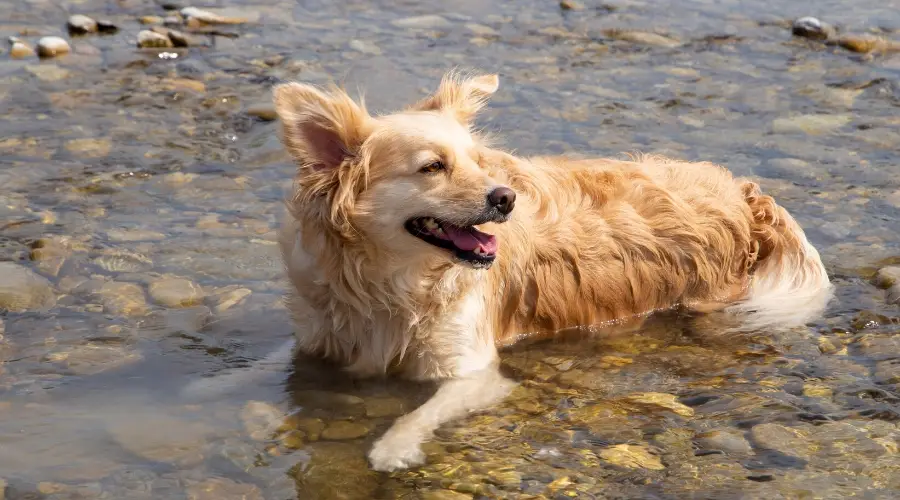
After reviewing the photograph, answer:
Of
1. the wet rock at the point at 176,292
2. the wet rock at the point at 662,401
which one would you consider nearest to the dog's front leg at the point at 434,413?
the wet rock at the point at 662,401

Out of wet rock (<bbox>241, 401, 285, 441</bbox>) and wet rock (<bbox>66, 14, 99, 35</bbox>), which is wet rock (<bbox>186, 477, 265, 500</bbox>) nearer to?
wet rock (<bbox>241, 401, 285, 441</bbox>)

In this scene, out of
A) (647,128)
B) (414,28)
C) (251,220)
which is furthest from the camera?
(414,28)

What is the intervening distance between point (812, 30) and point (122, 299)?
24.7 feet

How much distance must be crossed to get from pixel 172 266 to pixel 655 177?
274cm

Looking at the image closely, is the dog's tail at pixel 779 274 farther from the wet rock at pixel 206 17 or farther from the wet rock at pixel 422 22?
the wet rock at pixel 206 17

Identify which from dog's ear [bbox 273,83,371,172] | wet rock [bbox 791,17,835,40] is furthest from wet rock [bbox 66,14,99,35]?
wet rock [bbox 791,17,835,40]

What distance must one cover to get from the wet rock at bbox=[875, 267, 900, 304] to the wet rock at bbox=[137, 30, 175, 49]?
6459mm

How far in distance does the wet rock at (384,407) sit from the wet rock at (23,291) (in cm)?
183

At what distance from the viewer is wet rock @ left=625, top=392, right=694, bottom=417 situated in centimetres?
501

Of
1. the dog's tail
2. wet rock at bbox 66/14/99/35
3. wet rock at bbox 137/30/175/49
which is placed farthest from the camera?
wet rock at bbox 66/14/99/35

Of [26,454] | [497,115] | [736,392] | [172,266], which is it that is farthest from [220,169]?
[736,392]

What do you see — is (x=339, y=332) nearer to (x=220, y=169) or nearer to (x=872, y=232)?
(x=220, y=169)

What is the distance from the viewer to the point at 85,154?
298 inches

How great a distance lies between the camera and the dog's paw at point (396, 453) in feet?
14.6
